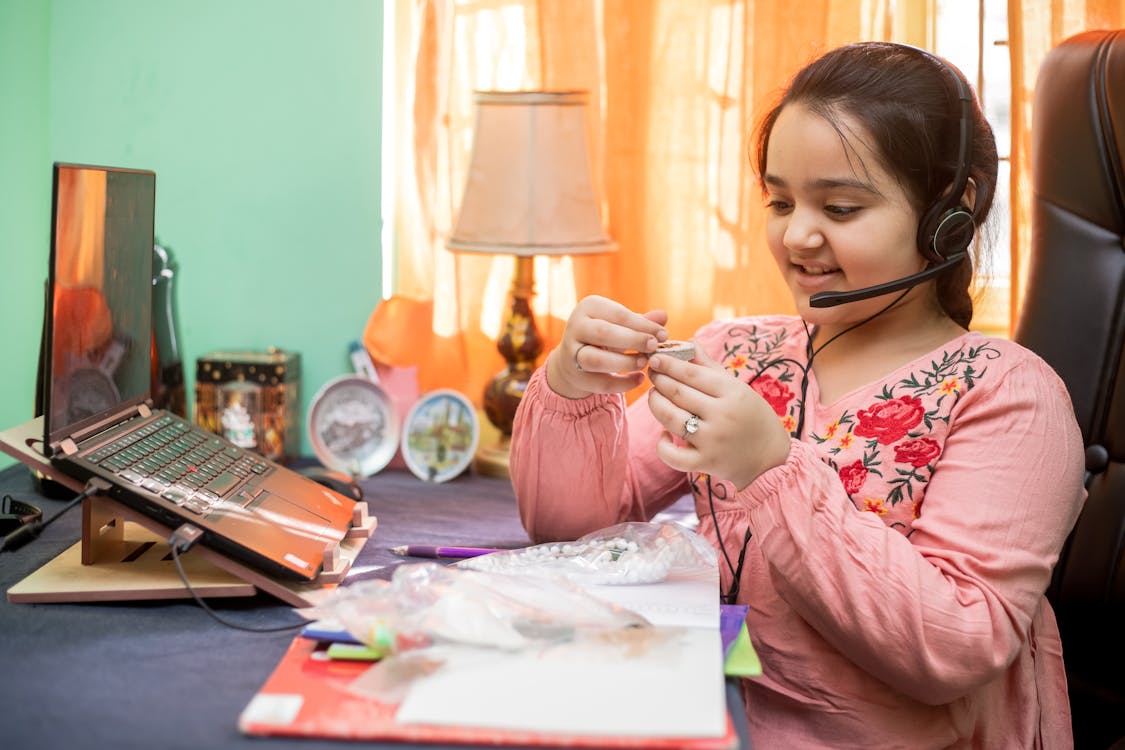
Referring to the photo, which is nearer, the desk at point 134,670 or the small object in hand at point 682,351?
the desk at point 134,670

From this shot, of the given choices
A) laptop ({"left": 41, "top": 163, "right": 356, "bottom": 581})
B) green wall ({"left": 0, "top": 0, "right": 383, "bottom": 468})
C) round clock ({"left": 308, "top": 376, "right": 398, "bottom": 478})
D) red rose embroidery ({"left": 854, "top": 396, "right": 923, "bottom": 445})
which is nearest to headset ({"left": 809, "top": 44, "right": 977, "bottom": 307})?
red rose embroidery ({"left": 854, "top": 396, "right": 923, "bottom": 445})

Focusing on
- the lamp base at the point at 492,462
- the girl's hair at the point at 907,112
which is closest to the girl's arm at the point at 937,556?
the girl's hair at the point at 907,112

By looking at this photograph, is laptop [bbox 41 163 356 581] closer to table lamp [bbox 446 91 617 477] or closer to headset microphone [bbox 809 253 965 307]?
headset microphone [bbox 809 253 965 307]

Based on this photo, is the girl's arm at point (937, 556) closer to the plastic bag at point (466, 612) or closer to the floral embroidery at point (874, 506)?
the floral embroidery at point (874, 506)

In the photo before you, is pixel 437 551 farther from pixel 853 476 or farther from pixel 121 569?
pixel 853 476

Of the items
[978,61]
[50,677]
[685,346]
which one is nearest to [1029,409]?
[685,346]

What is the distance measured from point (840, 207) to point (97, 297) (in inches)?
25.0

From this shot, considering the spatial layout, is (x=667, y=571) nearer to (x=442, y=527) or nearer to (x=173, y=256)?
(x=442, y=527)

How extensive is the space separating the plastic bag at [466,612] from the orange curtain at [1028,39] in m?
1.14

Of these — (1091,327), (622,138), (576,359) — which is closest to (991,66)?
(622,138)

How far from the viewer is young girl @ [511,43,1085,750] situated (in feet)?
2.77

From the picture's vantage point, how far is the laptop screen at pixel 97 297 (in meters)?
0.84

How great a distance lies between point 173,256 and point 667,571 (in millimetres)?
1196

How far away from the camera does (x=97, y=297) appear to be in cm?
92
